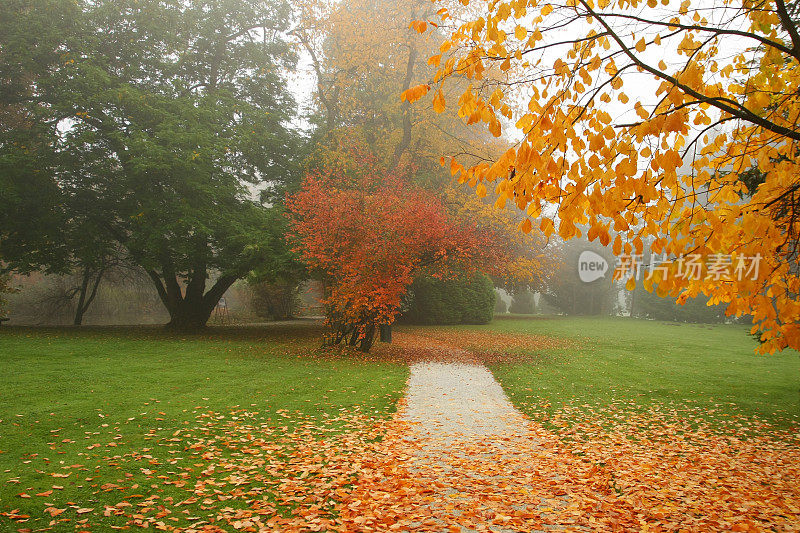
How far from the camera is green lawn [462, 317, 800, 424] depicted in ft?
23.8

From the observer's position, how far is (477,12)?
15.2m

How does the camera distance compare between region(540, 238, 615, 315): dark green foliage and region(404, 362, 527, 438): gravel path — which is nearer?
region(404, 362, 527, 438): gravel path

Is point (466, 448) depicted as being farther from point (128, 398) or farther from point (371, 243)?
point (371, 243)

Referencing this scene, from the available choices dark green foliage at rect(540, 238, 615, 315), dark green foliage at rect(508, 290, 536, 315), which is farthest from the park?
dark green foliage at rect(508, 290, 536, 315)

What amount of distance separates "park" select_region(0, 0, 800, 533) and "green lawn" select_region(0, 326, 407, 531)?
50 millimetres

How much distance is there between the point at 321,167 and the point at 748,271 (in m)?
13.8

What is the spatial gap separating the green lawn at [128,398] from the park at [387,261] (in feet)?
0.16

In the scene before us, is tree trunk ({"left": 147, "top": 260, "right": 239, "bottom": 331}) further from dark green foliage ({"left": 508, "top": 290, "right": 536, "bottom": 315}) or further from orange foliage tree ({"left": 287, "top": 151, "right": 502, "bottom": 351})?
dark green foliage ({"left": 508, "top": 290, "right": 536, "bottom": 315})

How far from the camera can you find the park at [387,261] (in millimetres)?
2852

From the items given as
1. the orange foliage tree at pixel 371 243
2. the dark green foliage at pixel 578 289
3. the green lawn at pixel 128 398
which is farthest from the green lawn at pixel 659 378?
the dark green foliage at pixel 578 289

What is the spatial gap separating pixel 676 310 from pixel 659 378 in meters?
23.5

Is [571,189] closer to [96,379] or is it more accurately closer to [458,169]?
[458,169]

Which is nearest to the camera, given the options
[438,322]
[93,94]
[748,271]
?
[748,271]

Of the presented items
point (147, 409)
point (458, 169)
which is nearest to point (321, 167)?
point (147, 409)
